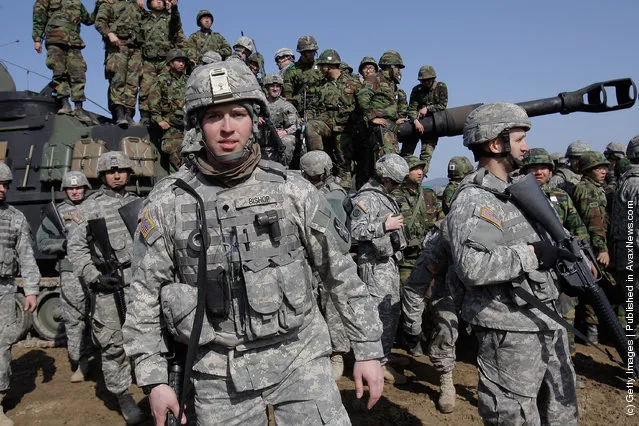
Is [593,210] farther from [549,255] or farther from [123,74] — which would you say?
[123,74]

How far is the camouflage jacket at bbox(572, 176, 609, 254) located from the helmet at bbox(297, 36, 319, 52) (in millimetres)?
5331

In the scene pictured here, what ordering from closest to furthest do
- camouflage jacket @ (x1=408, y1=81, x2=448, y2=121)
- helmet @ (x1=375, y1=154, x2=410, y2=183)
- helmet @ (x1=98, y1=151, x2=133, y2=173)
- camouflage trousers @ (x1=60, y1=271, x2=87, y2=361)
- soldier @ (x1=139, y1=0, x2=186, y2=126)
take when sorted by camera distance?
helmet @ (x1=98, y1=151, x2=133, y2=173), helmet @ (x1=375, y1=154, x2=410, y2=183), camouflage trousers @ (x1=60, y1=271, x2=87, y2=361), camouflage jacket @ (x1=408, y1=81, x2=448, y2=121), soldier @ (x1=139, y1=0, x2=186, y2=126)

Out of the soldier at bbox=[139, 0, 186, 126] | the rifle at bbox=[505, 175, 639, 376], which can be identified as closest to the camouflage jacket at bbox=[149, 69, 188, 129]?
the soldier at bbox=[139, 0, 186, 126]

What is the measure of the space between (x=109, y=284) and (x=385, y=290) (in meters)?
2.94

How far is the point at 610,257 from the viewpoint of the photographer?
24.3ft

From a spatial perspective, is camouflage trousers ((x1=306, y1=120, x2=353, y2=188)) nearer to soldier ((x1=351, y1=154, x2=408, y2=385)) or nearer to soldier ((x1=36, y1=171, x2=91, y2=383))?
soldier ((x1=351, y1=154, x2=408, y2=385))

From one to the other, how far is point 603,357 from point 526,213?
4.95m

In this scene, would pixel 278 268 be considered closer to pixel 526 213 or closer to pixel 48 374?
pixel 526 213

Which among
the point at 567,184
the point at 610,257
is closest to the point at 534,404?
the point at 610,257

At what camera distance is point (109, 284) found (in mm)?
5012

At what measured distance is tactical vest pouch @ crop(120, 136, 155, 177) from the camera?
8.05m

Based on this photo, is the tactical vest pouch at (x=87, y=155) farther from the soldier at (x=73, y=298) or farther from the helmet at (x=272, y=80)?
the helmet at (x=272, y=80)

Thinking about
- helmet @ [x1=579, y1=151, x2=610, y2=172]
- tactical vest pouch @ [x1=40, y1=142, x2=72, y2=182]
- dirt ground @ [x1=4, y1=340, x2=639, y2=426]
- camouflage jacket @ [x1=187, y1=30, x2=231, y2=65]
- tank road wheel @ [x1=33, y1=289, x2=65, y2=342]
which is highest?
camouflage jacket @ [x1=187, y1=30, x2=231, y2=65]

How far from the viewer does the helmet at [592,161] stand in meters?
7.21
